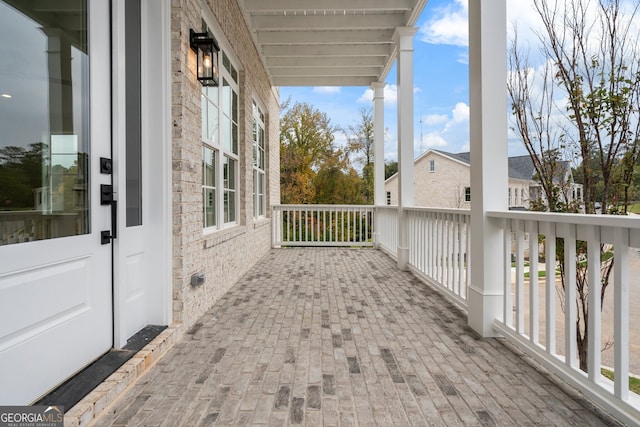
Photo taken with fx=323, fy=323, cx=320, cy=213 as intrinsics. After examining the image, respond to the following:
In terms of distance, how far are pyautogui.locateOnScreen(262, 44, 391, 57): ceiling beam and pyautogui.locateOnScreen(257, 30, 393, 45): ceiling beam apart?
361 millimetres

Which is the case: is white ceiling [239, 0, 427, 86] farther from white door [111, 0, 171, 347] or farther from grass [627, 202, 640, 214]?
grass [627, 202, 640, 214]

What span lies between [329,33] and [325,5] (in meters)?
0.80

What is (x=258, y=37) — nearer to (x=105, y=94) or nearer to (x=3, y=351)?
(x=105, y=94)

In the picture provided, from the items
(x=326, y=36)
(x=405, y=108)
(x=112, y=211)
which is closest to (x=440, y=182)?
(x=405, y=108)

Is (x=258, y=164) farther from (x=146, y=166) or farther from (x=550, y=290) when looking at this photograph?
(x=550, y=290)

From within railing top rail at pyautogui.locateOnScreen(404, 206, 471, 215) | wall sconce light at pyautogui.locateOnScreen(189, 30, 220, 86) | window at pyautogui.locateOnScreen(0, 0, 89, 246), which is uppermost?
wall sconce light at pyautogui.locateOnScreen(189, 30, 220, 86)

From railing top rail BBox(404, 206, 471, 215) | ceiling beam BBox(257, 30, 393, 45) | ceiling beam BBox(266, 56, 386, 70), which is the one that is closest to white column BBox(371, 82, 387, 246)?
ceiling beam BBox(266, 56, 386, 70)

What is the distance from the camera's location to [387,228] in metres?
6.26

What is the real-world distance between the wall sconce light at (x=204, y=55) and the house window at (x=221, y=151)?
0.75 feet

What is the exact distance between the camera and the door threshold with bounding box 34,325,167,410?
1422mm

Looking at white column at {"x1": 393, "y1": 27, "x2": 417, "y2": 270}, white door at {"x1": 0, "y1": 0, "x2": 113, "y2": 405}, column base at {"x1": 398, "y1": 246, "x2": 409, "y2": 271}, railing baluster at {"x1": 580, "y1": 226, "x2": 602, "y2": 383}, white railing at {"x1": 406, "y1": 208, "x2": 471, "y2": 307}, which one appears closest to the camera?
white door at {"x1": 0, "y1": 0, "x2": 113, "y2": 405}

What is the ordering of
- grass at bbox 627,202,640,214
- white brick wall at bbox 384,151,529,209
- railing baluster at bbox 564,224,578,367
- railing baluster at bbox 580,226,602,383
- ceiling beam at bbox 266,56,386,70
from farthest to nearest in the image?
white brick wall at bbox 384,151,529,209, ceiling beam at bbox 266,56,386,70, grass at bbox 627,202,640,214, railing baluster at bbox 564,224,578,367, railing baluster at bbox 580,226,602,383

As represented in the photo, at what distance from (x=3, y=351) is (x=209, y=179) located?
2138 millimetres

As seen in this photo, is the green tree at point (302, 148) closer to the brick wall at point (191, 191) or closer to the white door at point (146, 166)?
the brick wall at point (191, 191)
